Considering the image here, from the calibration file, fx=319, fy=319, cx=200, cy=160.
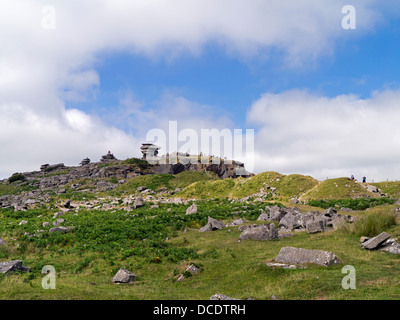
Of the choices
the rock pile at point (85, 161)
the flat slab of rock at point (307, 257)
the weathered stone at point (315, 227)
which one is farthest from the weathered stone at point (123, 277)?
the rock pile at point (85, 161)

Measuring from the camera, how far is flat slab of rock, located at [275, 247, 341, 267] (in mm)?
15562

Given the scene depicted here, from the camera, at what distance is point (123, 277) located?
16.5 m

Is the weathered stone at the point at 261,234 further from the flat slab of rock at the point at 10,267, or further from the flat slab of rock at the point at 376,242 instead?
the flat slab of rock at the point at 10,267

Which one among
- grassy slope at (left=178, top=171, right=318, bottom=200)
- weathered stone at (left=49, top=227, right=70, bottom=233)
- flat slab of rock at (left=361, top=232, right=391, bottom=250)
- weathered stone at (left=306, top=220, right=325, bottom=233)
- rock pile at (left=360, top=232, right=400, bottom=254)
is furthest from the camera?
grassy slope at (left=178, top=171, right=318, bottom=200)

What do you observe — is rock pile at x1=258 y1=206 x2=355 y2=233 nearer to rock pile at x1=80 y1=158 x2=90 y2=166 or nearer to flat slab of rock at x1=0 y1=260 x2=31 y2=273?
flat slab of rock at x1=0 y1=260 x2=31 y2=273

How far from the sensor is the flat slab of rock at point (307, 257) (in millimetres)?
15562

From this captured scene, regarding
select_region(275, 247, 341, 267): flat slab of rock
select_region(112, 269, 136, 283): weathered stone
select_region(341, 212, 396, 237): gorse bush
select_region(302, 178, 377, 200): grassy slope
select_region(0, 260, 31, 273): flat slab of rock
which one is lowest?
select_region(112, 269, 136, 283): weathered stone

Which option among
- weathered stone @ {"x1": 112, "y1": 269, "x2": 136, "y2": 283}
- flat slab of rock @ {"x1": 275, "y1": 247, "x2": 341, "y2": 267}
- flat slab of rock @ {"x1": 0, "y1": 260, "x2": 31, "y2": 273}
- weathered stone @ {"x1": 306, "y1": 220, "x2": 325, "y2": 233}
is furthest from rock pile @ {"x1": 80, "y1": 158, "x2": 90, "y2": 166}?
flat slab of rock @ {"x1": 275, "y1": 247, "x2": 341, "y2": 267}

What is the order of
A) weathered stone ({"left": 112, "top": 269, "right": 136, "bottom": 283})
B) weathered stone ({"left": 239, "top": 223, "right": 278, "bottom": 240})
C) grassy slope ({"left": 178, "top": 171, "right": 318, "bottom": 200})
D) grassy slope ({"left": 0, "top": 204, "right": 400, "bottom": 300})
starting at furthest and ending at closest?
grassy slope ({"left": 178, "top": 171, "right": 318, "bottom": 200}) < weathered stone ({"left": 239, "top": 223, "right": 278, "bottom": 240}) < weathered stone ({"left": 112, "top": 269, "right": 136, "bottom": 283}) < grassy slope ({"left": 0, "top": 204, "right": 400, "bottom": 300})

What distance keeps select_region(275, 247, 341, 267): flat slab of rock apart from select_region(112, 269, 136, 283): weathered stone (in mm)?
7692

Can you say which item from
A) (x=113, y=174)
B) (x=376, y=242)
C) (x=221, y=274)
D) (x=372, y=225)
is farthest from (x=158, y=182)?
(x=376, y=242)

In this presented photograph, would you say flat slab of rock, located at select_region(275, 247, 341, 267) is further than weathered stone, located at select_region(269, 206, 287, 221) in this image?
No

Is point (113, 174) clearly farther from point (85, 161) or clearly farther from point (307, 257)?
point (307, 257)

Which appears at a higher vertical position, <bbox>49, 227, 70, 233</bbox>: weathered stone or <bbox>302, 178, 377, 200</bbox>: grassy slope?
<bbox>302, 178, 377, 200</bbox>: grassy slope
